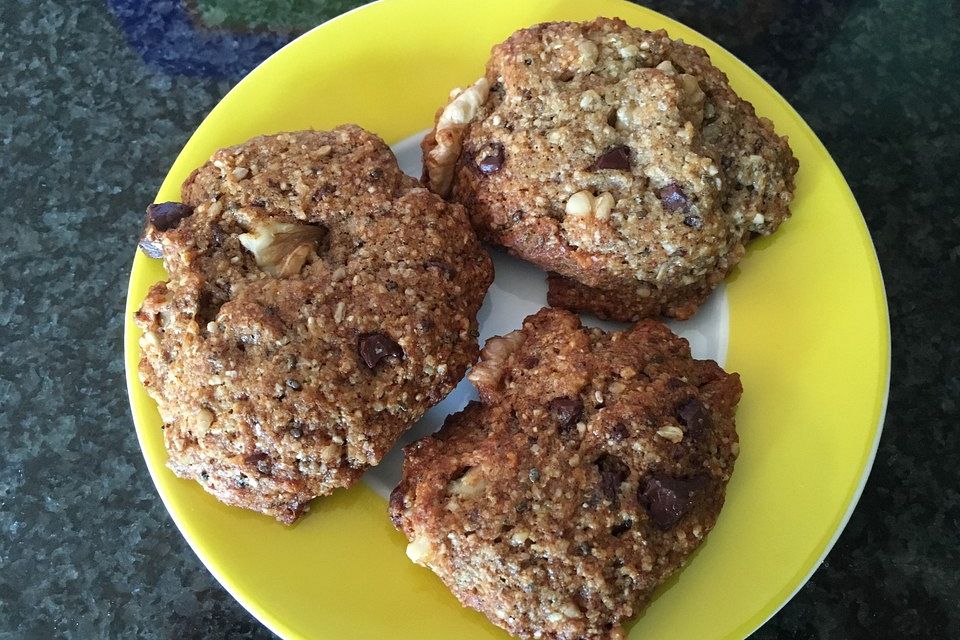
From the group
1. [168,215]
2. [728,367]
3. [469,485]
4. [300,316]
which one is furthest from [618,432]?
[168,215]

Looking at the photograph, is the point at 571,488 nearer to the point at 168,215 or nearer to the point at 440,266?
the point at 440,266

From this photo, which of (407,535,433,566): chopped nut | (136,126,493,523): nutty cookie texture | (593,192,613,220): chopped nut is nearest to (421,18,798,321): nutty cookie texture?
(593,192,613,220): chopped nut

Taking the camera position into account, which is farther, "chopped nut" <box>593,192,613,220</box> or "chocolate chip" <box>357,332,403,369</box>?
"chopped nut" <box>593,192,613,220</box>

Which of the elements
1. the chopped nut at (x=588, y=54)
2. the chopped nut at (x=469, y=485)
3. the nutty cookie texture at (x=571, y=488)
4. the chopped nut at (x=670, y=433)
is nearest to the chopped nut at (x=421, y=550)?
the nutty cookie texture at (x=571, y=488)

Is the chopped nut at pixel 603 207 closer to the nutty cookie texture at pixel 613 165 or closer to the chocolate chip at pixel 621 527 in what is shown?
the nutty cookie texture at pixel 613 165

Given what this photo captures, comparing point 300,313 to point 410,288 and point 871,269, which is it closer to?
point 410,288

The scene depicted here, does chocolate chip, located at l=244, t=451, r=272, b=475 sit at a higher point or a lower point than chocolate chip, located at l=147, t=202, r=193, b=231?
lower

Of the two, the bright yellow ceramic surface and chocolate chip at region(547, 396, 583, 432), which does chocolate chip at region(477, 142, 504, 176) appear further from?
chocolate chip at region(547, 396, 583, 432)

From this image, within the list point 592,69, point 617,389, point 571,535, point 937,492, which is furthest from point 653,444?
point 937,492
